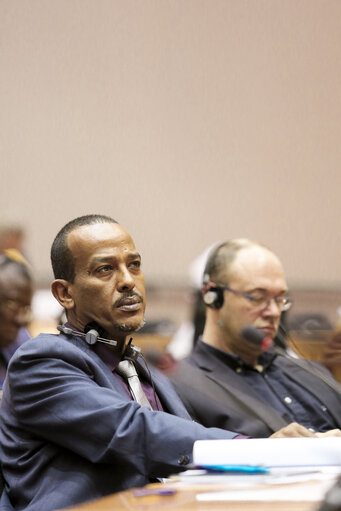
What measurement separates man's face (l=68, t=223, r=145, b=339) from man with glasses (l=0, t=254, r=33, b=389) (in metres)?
1.05

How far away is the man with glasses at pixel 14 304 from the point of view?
285 cm

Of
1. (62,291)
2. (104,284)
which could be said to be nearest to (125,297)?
(104,284)

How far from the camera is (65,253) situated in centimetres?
186

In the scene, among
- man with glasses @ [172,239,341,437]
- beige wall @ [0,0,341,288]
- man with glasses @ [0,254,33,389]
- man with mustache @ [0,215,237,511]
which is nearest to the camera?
man with mustache @ [0,215,237,511]

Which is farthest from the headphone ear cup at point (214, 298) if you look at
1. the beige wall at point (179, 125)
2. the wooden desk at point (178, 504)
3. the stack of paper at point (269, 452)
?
the beige wall at point (179, 125)

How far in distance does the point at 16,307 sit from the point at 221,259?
820 millimetres

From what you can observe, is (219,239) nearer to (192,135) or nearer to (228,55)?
(192,135)

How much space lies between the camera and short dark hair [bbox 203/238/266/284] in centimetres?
266

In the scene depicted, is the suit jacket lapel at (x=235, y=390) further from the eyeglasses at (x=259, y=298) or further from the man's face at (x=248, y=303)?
the eyeglasses at (x=259, y=298)

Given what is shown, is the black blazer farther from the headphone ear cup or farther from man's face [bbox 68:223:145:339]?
man's face [bbox 68:223:145:339]

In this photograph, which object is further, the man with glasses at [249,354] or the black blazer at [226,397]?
the man with glasses at [249,354]

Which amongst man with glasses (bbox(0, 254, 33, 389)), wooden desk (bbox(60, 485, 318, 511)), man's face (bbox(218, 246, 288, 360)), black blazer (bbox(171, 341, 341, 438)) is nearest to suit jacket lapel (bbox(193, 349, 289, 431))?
black blazer (bbox(171, 341, 341, 438))

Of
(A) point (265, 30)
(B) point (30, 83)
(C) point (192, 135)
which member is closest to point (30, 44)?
(B) point (30, 83)

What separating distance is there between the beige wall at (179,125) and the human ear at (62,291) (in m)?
2.58
